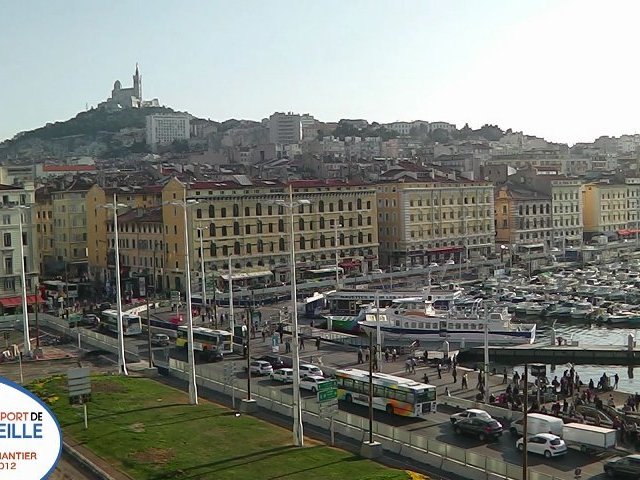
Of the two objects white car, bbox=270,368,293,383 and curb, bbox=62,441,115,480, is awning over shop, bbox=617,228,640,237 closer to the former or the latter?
white car, bbox=270,368,293,383

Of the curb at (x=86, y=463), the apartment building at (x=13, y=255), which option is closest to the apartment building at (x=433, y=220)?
the apartment building at (x=13, y=255)

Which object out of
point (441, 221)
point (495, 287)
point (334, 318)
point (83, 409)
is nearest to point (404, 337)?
point (334, 318)

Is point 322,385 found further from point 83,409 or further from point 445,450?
point 83,409

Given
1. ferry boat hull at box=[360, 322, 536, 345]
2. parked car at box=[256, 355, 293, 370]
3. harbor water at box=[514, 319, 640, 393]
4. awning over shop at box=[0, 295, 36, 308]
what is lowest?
harbor water at box=[514, 319, 640, 393]

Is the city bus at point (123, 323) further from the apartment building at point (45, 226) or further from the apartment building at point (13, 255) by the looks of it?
the apartment building at point (45, 226)

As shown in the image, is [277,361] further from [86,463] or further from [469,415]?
[86,463]

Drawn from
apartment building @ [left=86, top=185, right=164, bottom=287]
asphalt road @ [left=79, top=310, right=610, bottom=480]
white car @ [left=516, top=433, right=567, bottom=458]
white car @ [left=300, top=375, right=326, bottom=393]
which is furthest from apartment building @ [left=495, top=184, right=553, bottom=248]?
white car @ [left=516, top=433, right=567, bottom=458]
